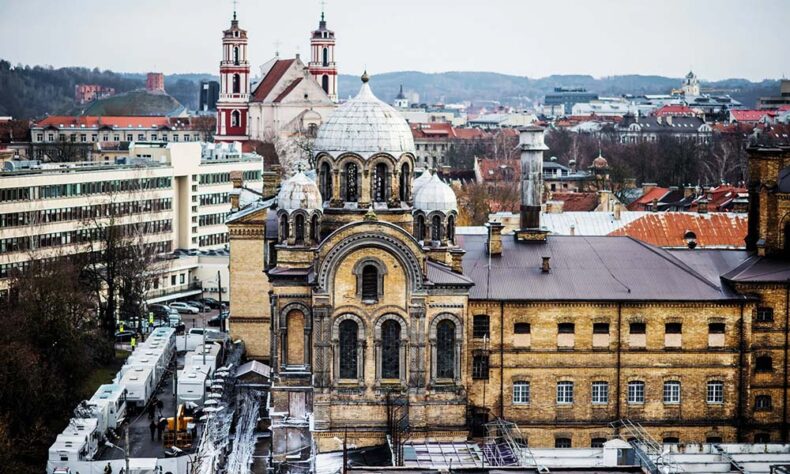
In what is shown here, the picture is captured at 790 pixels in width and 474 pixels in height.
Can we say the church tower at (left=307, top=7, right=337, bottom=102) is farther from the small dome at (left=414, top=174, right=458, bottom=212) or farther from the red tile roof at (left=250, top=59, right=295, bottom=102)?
the small dome at (left=414, top=174, right=458, bottom=212)

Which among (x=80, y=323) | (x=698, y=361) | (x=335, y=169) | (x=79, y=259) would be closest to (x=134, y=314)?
(x=79, y=259)

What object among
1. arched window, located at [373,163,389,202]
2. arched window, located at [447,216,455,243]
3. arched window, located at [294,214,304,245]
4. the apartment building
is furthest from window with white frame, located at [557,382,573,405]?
the apartment building

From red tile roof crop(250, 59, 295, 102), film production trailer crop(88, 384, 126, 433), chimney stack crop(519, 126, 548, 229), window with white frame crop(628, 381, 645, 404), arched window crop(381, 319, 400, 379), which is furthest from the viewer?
red tile roof crop(250, 59, 295, 102)

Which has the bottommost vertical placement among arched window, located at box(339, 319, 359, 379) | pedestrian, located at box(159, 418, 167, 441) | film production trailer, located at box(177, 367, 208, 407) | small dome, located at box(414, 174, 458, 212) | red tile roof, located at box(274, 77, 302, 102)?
pedestrian, located at box(159, 418, 167, 441)

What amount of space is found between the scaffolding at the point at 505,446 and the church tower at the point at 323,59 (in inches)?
4982

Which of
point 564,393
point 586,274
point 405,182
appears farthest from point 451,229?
point 564,393

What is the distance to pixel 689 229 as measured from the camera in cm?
8619

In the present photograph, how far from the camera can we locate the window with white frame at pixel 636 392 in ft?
207

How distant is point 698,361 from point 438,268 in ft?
36.2

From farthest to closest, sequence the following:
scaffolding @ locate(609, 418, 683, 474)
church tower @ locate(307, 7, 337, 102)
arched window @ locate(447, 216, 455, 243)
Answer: church tower @ locate(307, 7, 337, 102) → arched window @ locate(447, 216, 455, 243) → scaffolding @ locate(609, 418, 683, 474)

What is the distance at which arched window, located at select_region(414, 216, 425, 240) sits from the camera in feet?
210

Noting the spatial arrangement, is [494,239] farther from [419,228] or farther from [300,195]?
[300,195]

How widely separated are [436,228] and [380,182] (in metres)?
2.91

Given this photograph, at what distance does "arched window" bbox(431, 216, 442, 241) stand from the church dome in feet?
9.87
